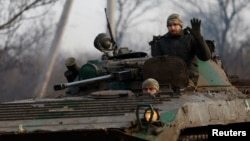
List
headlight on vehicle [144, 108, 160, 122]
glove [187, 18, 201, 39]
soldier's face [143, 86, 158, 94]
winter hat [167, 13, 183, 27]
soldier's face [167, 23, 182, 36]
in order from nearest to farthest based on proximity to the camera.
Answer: headlight on vehicle [144, 108, 160, 122] < soldier's face [143, 86, 158, 94] < glove [187, 18, 201, 39] < winter hat [167, 13, 183, 27] < soldier's face [167, 23, 182, 36]

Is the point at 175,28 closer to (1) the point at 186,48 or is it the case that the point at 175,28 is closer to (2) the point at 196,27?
(1) the point at 186,48

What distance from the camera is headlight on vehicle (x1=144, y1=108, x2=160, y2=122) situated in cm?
959

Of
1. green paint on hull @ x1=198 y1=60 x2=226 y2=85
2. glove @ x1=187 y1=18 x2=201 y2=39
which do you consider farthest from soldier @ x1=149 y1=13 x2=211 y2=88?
green paint on hull @ x1=198 y1=60 x2=226 y2=85

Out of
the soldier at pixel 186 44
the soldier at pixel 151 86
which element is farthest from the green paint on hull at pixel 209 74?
the soldier at pixel 151 86

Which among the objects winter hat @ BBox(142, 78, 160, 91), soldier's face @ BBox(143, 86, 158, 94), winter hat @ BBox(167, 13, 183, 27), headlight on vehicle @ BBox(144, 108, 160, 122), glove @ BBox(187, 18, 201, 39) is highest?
winter hat @ BBox(167, 13, 183, 27)

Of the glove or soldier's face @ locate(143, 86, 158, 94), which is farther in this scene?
the glove

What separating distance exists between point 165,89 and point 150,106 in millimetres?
2230

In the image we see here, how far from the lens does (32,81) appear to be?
112ft

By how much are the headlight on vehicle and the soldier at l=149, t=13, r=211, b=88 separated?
2.29 meters

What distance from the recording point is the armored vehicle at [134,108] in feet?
31.7

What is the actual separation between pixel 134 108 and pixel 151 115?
628mm

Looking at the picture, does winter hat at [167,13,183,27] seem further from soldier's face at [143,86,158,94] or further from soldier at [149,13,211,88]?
soldier's face at [143,86,158,94]

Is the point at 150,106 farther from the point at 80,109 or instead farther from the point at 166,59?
the point at 166,59

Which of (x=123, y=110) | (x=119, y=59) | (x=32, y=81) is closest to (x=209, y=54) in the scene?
(x=119, y=59)
